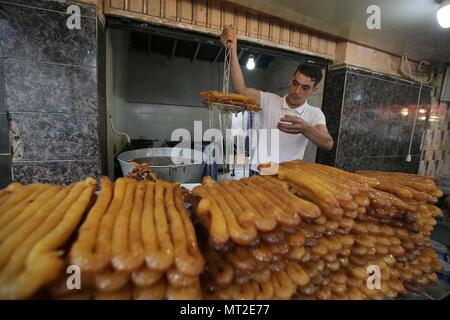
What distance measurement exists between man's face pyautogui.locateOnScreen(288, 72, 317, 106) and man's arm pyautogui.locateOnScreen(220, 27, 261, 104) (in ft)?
1.82

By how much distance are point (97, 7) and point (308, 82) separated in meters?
2.57

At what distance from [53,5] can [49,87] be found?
0.79m

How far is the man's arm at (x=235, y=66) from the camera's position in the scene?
2.48 m

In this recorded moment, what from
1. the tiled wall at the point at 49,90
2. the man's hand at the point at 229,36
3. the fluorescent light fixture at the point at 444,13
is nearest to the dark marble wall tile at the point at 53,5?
the tiled wall at the point at 49,90

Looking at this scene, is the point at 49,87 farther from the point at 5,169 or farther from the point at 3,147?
the point at 5,169

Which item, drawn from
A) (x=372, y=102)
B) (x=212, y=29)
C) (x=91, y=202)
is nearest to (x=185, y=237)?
(x=91, y=202)

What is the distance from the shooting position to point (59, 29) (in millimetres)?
2104

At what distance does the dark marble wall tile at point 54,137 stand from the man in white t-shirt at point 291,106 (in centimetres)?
189

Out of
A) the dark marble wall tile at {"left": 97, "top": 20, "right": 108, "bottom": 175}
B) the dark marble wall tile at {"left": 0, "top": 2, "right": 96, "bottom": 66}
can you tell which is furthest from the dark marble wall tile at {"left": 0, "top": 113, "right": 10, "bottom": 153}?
the dark marble wall tile at {"left": 97, "top": 20, "right": 108, "bottom": 175}

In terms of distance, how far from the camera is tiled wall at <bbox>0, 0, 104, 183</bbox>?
2.01 meters

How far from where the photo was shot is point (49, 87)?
215 cm

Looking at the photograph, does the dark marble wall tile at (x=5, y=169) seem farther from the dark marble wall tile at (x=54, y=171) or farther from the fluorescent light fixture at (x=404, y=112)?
the fluorescent light fixture at (x=404, y=112)

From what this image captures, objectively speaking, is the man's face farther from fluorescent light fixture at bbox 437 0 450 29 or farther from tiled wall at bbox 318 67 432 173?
fluorescent light fixture at bbox 437 0 450 29
